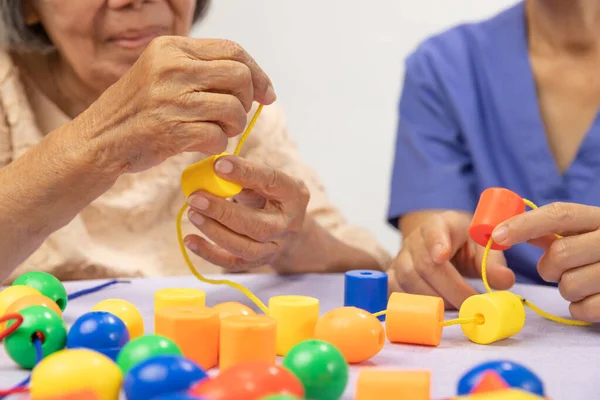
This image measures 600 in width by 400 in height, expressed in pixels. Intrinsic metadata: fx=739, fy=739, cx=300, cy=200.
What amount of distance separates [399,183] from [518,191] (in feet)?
0.69

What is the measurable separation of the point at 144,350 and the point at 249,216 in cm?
43

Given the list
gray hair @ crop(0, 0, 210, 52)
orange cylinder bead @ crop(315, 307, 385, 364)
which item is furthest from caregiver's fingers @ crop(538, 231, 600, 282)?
gray hair @ crop(0, 0, 210, 52)

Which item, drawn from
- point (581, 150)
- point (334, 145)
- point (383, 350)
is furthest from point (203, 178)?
point (334, 145)

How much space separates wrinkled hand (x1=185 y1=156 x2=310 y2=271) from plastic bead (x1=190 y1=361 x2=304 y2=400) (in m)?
0.44

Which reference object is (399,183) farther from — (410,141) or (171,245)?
(171,245)

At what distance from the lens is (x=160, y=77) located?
2.86 ft

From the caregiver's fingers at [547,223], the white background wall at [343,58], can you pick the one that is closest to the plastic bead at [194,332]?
the caregiver's fingers at [547,223]

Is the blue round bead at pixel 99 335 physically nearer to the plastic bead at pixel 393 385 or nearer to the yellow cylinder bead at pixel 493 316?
the plastic bead at pixel 393 385

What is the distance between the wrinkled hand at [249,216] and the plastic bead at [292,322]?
0.23 m

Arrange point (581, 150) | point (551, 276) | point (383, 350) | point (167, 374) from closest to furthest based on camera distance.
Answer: point (167, 374) → point (383, 350) → point (551, 276) → point (581, 150)

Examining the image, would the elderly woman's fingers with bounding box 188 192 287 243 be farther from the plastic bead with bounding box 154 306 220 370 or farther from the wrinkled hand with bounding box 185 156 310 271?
the plastic bead with bounding box 154 306 220 370

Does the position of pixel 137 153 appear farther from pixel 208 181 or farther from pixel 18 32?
pixel 18 32

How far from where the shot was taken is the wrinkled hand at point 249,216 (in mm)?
981

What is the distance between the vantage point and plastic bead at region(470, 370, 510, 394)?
53 cm
